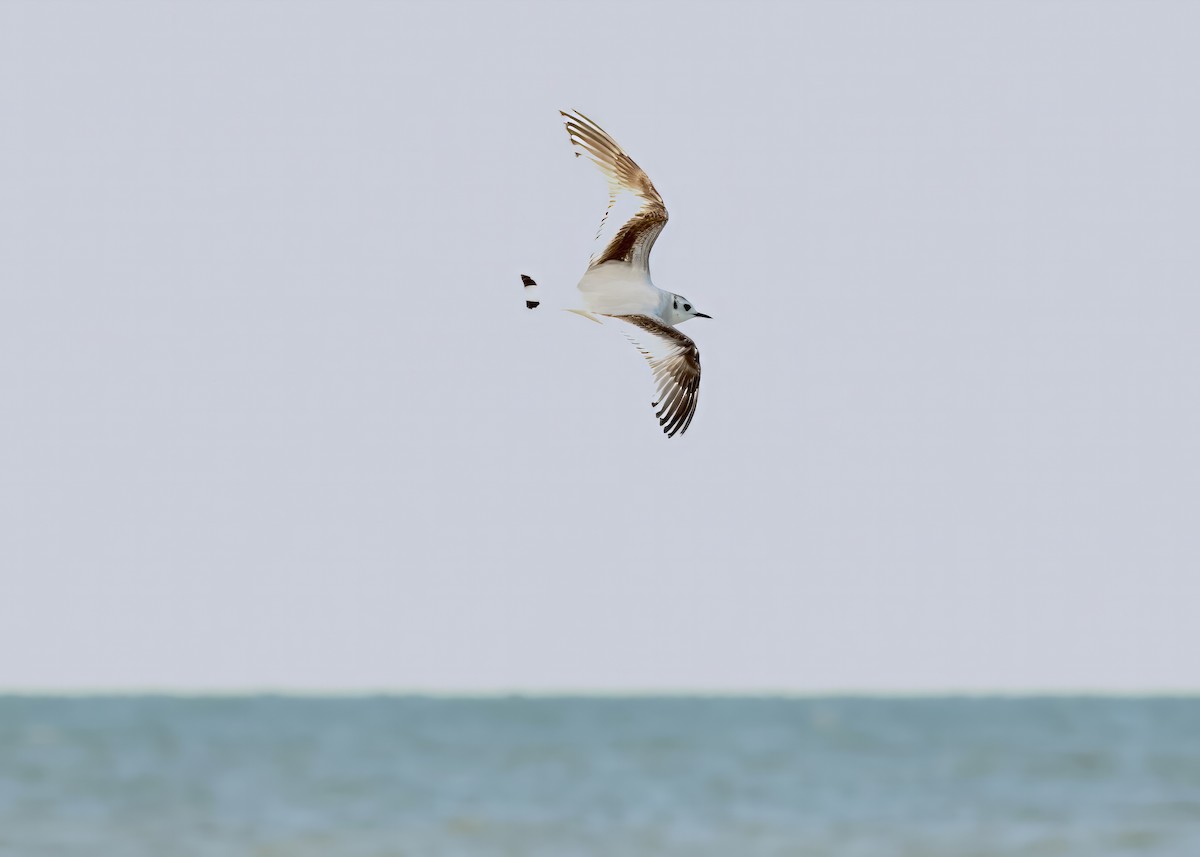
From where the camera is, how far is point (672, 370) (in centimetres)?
782

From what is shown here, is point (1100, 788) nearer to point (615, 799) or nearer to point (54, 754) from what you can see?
point (615, 799)

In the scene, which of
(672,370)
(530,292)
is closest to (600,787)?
(672,370)

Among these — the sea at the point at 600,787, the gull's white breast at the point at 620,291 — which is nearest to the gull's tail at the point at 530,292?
the gull's white breast at the point at 620,291

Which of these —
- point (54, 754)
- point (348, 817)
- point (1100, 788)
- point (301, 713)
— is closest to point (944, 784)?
point (1100, 788)

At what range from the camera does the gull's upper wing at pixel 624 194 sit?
786 cm

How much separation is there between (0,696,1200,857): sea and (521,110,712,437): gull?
14148 mm

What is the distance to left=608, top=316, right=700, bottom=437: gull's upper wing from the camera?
25.0ft

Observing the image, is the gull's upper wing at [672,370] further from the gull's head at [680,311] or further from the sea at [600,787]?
the sea at [600,787]

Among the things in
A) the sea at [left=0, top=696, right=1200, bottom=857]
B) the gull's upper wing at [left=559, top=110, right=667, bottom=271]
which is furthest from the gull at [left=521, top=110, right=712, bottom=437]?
the sea at [left=0, top=696, right=1200, bottom=857]

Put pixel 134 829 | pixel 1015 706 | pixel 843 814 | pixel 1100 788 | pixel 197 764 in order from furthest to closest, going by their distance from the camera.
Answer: pixel 1015 706 → pixel 197 764 → pixel 1100 788 → pixel 843 814 → pixel 134 829

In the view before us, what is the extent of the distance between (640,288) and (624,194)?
0.61 metres

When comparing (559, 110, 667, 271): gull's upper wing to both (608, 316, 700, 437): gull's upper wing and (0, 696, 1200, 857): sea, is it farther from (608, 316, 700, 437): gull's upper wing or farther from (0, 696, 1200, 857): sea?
(0, 696, 1200, 857): sea

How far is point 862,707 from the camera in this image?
59656mm

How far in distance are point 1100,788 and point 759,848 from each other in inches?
374
